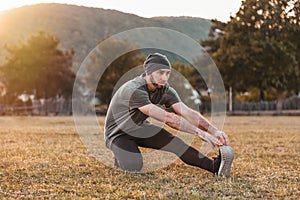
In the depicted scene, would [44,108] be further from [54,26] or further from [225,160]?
[54,26]

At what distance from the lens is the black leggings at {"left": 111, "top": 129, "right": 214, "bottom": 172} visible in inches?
253

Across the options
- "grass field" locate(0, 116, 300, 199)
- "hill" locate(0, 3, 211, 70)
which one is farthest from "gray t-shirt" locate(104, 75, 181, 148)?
"hill" locate(0, 3, 211, 70)

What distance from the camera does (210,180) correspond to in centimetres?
578

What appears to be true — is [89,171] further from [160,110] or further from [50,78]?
[50,78]

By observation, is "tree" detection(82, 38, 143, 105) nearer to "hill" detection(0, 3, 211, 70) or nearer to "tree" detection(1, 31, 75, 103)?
"tree" detection(1, 31, 75, 103)

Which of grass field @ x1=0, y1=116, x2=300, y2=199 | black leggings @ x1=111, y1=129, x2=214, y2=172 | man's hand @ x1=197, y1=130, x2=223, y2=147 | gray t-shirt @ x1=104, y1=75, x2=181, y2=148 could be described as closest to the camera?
grass field @ x1=0, y1=116, x2=300, y2=199

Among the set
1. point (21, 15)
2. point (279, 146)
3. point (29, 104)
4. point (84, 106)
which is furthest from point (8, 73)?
point (21, 15)

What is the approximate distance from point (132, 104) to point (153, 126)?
0.81 m

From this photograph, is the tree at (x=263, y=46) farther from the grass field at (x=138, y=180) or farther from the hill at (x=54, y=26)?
the hill at (x=54, y=26)

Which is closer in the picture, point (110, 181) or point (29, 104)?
point (110, 181)

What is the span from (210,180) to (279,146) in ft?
18.7

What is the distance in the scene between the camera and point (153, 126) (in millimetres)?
7008

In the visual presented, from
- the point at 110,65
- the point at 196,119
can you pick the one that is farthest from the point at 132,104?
the point at 110,65

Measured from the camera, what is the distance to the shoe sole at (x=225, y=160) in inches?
233
